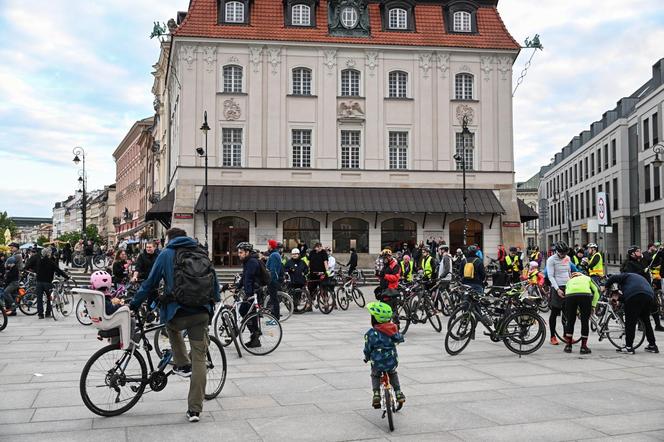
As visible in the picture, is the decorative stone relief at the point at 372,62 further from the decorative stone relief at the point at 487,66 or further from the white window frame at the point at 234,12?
the white window frame at the point at 234,12

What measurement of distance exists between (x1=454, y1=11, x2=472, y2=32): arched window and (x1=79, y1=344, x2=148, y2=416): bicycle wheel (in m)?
35.3

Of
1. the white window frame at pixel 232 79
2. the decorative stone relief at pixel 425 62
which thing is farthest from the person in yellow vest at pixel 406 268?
the decorative stone relief at pixel 425 62

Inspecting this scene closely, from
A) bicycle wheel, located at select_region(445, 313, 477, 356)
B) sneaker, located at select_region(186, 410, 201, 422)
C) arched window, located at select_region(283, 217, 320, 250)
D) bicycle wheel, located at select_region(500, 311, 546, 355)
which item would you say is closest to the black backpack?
sneaker, located at select_region(186, 410, 201, 422)

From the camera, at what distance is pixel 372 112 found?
3825 cm

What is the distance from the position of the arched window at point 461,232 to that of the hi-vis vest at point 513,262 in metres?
14.4

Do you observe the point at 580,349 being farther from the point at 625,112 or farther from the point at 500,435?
the point at 625,112

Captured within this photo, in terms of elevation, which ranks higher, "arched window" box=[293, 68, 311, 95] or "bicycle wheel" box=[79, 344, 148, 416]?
"arched window" box=[293, 68, 311, 95]

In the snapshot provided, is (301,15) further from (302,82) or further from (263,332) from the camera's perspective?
(263,332)

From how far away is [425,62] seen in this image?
3869cm

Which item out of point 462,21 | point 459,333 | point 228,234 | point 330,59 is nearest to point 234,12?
point 330,59

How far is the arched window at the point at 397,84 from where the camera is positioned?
38.6m

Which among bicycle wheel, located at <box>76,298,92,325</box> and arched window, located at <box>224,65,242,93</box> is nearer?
bicycle wheel, located at <box>76,298,92,325</box>

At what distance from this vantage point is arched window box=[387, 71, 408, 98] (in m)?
38.6

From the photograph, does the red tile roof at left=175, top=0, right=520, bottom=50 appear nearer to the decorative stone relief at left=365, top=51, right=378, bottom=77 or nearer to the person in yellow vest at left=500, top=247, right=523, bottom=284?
the decorative stone relief at left=365, top=51, right=378, bottom=77
